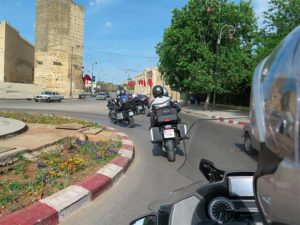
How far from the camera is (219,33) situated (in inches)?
1180

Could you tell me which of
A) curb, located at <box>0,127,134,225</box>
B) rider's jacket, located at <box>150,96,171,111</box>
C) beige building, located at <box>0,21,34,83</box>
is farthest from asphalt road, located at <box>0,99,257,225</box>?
beige building, located at <box>0,21,34,83</box>

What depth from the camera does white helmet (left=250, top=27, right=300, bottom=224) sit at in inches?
54.1

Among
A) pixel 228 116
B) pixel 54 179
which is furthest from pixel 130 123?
pixel 228 116

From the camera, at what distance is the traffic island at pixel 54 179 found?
4.42 m

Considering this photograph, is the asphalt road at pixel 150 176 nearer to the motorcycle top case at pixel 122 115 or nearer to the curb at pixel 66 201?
the curb at pixel 66 201

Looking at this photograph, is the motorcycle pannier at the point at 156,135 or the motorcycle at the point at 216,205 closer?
the motorcycle at the point at 216,205

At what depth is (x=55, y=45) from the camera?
228 feet

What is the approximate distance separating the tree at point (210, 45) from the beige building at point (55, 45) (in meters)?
40.6

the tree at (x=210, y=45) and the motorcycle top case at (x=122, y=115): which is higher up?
the tree at (x=210, y=45)

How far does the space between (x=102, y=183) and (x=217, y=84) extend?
24999 millimetres

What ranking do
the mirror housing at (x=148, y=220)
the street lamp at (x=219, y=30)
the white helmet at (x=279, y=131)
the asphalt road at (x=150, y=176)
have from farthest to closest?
the street lamp at (x=219, y=30), the asphalt road at (x=150, y=176), the mirror housing at (x=148, y=220), the white helmet at (x=279, y=131)

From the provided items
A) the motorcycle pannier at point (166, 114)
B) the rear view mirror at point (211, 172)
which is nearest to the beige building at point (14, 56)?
the motorcycle pannier at point (166, 114)

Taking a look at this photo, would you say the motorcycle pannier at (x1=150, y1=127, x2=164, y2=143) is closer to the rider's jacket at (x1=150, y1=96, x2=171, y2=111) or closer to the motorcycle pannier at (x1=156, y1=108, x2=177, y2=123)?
the motorcycle pannier at (x1=156, y1=108, x2=177, y2=123)

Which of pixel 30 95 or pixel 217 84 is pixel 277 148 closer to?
pixel 217 84
